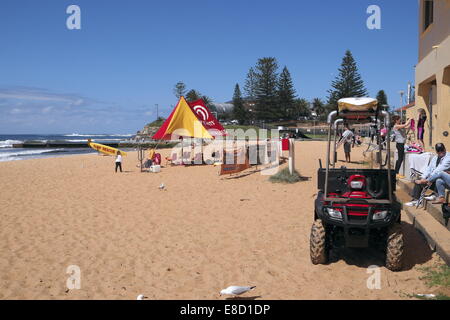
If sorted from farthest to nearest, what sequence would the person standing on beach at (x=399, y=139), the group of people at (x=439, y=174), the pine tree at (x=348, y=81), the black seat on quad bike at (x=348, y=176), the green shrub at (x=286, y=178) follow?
the pine tree at (x=348, y=81)
the green shrub at (x=286, y=178)
the person standing on beach at (x=399, y=139)
the group of people at (x=439, y=174)
the black seat on quad bike at (x=348, y=176)

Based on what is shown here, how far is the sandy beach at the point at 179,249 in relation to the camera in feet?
16.2

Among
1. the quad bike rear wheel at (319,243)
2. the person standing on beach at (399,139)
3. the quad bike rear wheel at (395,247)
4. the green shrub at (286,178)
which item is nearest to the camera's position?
the quad bike rear wheel at (395,247)

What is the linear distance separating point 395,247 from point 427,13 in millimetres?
10466

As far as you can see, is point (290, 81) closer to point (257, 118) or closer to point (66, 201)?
point (257, 118)

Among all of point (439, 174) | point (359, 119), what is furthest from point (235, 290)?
point (439, 174)

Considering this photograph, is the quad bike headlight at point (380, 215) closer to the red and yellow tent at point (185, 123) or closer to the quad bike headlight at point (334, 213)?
the quad bike headlight at point (334, 213)

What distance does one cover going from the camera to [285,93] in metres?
70.8

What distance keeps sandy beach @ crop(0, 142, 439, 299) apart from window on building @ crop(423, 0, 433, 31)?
22.0 ft

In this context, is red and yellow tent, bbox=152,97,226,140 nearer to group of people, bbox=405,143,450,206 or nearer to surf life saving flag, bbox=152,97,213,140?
surf life saving flag, bbox=152,97,213,140

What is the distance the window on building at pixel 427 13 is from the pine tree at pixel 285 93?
58.2 meters

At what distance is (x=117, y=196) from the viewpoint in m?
11.9

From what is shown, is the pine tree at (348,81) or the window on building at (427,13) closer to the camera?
the window on building at (427,13)

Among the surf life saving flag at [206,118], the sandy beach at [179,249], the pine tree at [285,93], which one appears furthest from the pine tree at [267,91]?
the sandy beach at [179,249]
